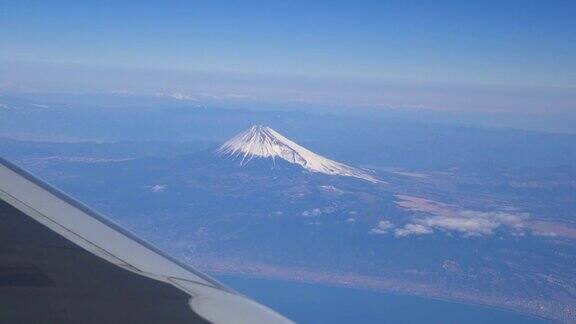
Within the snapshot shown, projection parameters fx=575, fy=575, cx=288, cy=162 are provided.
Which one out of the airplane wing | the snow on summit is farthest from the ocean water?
the snow on summit

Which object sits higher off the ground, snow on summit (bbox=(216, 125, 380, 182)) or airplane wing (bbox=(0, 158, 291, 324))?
airplane wing (bbox=(0, 158, 291, 324))

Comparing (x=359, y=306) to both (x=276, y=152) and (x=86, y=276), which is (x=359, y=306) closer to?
(x=86, y=276)

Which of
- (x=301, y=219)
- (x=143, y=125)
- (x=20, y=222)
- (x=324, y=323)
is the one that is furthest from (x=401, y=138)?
(x=20, y=222)

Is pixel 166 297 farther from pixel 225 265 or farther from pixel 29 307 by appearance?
pixel 225 265

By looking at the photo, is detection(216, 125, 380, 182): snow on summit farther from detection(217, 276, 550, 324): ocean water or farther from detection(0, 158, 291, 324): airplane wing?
detection(0, 158, 291, 324): airplane wing

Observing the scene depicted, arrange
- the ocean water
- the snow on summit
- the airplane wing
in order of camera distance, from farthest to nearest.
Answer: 1. the snow on summit
2. the ocean water
3. the airplane wing

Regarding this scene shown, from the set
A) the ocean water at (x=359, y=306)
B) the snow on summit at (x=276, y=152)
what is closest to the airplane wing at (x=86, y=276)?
the ocean water at (x=359, y=306)

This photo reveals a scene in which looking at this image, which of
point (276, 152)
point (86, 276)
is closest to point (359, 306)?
point (86, 276)
